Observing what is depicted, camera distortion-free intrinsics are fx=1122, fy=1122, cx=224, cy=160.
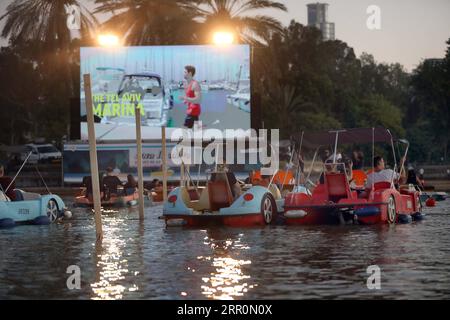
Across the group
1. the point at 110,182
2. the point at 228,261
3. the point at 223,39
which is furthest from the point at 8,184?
the point at 223,39

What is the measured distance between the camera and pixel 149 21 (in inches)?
2432

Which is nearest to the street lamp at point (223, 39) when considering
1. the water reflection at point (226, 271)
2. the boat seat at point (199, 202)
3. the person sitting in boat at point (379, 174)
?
the boat seat at point (199, 202)

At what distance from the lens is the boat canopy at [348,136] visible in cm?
2484

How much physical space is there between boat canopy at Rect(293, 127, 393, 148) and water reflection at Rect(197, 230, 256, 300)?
15.3ft

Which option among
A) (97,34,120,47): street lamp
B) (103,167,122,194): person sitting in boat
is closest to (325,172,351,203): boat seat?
(103,167,122,194): person sitting in boat

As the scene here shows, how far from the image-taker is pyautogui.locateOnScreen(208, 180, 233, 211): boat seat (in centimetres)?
2434

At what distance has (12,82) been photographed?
9106 cm

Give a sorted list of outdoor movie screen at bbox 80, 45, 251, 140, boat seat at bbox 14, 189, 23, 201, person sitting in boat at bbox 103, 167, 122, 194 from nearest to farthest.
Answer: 1. boat seat at bbox 14, 189, 23, 201
2. person sitting in boat at bbox 103, 167, 122, 194
3. outdoor movie screen at bbox 80, 45, 251, 140

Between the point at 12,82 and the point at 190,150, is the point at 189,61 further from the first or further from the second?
the point at 12,82

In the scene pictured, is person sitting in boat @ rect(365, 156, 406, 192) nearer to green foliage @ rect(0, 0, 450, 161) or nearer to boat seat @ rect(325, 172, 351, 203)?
boat seat @ rect(325, 172, 351, 203)

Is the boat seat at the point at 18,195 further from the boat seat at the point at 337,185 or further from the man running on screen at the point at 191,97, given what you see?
the man running on screen at the point at 191,97

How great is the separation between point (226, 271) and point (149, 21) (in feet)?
155

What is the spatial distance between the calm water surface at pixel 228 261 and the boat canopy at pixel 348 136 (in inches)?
88.4
